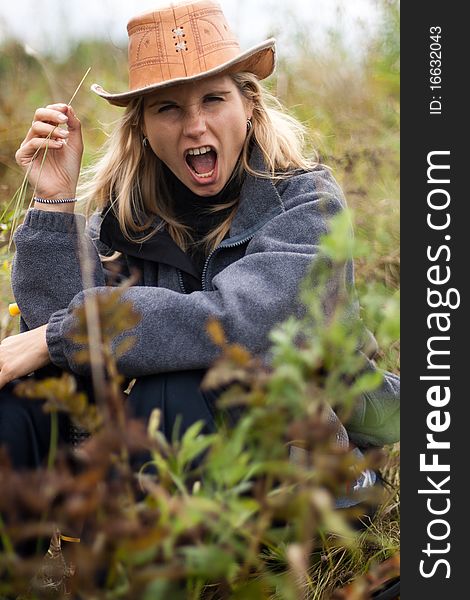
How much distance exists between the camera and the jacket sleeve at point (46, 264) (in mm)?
2137

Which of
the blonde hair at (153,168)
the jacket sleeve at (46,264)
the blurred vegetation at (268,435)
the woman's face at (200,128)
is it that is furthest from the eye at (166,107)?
the blurred vegetation at (268,435)

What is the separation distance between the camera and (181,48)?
2.11 metres

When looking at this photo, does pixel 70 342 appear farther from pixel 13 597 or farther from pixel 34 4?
pixel 34 4

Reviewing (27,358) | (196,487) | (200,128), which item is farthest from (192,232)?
(196,487)

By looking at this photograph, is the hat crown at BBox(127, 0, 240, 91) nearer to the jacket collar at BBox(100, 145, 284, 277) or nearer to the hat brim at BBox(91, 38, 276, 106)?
the hat brim at BBox(91, 38, 276, 106)

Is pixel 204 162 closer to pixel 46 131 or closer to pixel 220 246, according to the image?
pixel 220 246

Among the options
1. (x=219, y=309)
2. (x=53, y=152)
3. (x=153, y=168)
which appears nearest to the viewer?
(x=219, y=309)

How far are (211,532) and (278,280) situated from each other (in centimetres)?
100

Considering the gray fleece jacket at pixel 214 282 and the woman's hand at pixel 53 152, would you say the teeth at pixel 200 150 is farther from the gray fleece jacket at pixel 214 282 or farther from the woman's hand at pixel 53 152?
the woman's hand at pixel 53 152

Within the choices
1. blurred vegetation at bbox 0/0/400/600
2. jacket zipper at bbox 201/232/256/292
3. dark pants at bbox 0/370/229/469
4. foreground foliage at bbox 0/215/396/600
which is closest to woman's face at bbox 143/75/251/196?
jacket zipper at bbox 201/232/256/292

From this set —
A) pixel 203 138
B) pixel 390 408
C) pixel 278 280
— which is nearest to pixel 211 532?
Result: pixel 278 280

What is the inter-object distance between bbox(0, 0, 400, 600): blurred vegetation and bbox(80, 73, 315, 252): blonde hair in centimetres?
31

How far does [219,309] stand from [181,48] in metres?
0.68

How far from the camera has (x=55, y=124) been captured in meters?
2.25
